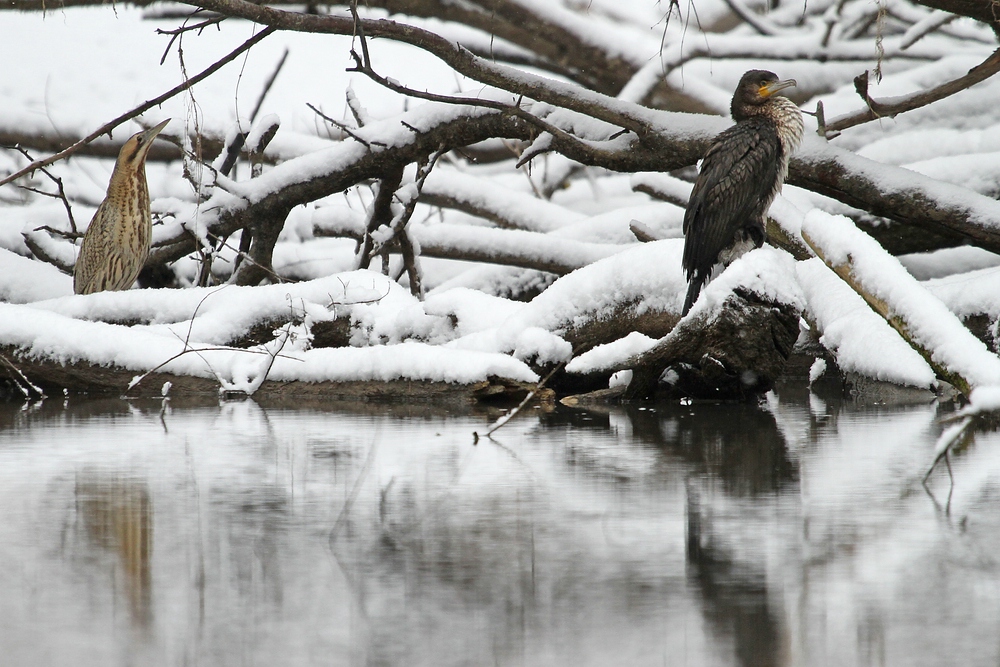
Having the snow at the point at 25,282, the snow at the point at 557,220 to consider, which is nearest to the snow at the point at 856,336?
the snow at the point at 557,220

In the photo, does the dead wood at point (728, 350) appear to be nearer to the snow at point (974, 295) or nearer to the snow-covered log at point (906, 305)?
the snow-covered log at point (906, 305)

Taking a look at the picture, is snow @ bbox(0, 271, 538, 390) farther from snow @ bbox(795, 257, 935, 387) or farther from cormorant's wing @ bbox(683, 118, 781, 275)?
snow @ bbox(795, 257, 935, 387)

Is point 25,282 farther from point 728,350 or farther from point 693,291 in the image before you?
point 728,350

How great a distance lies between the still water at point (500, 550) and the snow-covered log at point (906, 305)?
29cm

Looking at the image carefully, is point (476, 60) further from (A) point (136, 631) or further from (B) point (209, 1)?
(A) point (136, 631)

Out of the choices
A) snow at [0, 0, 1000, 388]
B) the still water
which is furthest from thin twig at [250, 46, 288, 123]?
the still water

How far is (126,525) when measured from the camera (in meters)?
2.47

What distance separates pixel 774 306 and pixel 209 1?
2.96m

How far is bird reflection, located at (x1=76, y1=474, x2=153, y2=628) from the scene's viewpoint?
1.91 m

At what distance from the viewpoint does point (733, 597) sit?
184cm

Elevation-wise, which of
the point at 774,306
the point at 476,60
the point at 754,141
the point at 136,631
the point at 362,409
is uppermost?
the point at 476,60

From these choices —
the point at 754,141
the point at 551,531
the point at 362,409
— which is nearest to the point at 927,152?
the point at 754,141

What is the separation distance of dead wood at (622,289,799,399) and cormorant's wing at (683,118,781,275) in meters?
0.64

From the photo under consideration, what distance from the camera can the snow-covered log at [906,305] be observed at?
131 inches
